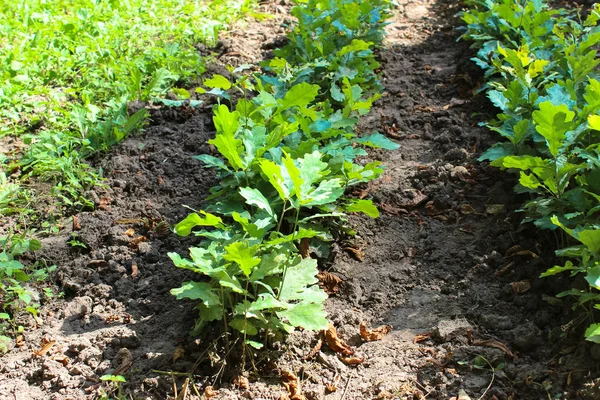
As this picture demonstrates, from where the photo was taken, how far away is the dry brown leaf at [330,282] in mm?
3619

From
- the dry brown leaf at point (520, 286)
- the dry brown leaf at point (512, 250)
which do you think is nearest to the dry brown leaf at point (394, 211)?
the dry brown leaf at point (512, 250)

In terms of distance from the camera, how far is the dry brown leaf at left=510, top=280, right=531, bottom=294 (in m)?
3.44

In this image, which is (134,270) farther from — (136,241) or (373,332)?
(373,332)

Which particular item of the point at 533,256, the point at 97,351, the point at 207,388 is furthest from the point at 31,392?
the point at 533,256

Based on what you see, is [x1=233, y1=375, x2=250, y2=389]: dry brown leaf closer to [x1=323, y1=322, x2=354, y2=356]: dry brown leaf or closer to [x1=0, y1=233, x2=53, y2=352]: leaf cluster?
[x1=323, y1=322, x2=354, y2=356]: dry brown leaf

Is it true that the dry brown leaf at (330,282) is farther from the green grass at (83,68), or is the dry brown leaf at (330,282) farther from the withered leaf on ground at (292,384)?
the green grass at (83,68)

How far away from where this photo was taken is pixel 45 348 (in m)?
3.26

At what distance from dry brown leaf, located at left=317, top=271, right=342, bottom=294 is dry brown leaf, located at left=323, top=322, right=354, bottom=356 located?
0.38 meters

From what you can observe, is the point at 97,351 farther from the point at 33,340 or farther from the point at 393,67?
the point at 393,67

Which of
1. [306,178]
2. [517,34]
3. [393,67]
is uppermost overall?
[306,178]

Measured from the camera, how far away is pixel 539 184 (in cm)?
345

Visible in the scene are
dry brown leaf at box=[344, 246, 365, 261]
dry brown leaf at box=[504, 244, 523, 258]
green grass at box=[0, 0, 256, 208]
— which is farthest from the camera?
green grass at box=[0, 0, 256, 208]

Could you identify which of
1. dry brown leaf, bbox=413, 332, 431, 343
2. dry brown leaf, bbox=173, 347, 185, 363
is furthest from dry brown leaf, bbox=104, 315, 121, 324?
dry brown leaf, bbox=413, 332, 431, 343

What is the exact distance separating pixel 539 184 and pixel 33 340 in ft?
8.46
